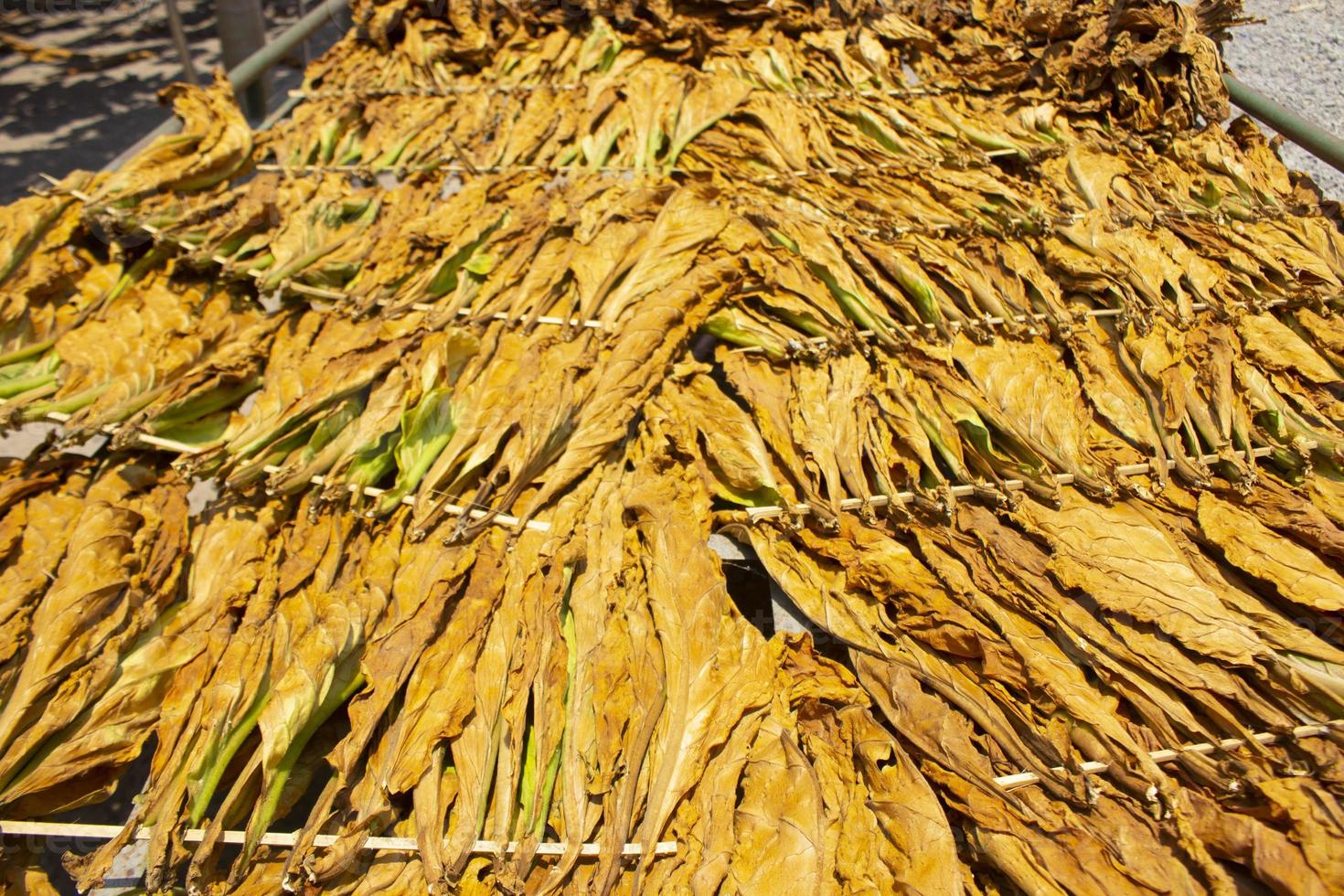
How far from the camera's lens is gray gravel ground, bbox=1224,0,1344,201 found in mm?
4786

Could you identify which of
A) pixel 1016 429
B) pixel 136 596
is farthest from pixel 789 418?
pixel 136 596

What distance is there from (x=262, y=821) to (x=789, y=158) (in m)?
3.22

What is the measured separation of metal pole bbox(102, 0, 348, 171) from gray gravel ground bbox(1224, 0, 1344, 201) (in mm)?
5668

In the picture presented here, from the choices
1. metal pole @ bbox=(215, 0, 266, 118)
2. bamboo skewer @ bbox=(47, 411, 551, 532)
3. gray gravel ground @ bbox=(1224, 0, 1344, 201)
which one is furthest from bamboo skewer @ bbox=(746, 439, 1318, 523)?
metal pole @ bbox=(215, 0, 266, 118)

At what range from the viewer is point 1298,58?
202 inches

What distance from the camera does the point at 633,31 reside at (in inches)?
176

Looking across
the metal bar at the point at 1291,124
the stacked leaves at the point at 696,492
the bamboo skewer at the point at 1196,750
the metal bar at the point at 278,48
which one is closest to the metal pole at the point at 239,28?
the metal bar at the point at 278,48

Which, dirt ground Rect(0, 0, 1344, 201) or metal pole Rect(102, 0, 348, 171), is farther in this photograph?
dirt ground Rect(0, 0, 1344, 201)

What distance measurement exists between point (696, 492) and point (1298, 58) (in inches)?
216

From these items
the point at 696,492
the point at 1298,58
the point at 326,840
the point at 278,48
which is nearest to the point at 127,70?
the point at 278,48

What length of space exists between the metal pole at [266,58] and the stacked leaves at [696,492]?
0.61 ft

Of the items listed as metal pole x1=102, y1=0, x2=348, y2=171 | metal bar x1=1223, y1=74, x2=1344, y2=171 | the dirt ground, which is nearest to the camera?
Answer: metal bar x1=1223, y1=74, x2=1344, y2=171

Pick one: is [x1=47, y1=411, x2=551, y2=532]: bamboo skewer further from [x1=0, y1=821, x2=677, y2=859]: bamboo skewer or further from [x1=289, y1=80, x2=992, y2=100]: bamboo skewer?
[x1=289, y1=80, x2=992, y2=100]: bamboo skewer

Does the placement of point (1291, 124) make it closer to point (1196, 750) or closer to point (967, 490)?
point (967, 490)
